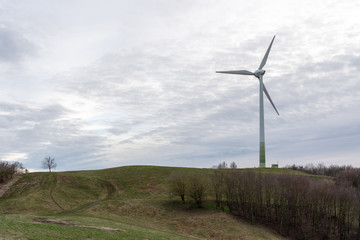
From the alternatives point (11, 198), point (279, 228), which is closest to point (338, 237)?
point (279, 228)

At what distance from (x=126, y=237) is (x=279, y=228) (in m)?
38.6

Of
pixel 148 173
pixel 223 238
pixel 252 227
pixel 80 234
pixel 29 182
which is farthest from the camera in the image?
pixel 148 173

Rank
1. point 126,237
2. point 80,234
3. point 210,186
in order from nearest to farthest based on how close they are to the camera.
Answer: point 80,234 < point 126,237 < point 210,186

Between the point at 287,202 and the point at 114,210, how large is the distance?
3934 centimetres

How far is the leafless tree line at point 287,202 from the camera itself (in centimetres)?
5662

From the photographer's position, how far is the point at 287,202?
6328cm

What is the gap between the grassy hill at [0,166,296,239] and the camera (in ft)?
115

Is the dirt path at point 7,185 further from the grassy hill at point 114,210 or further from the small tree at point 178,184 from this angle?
the small tree at point 178,184

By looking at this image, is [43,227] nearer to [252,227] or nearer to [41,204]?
[41,204]

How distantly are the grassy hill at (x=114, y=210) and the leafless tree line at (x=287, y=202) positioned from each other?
4.88 meters

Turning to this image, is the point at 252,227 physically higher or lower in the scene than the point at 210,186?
lower

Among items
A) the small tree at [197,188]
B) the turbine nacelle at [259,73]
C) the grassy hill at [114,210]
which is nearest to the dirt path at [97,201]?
the grassy hill at [114,210]

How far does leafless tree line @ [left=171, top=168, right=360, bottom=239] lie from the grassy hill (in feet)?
16.0

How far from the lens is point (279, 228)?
184ft
